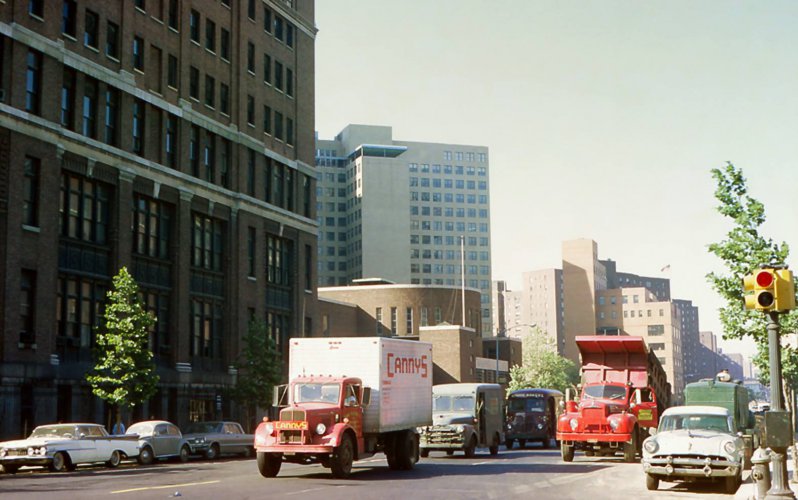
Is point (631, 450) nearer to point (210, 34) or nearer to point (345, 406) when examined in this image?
point (345, 406)

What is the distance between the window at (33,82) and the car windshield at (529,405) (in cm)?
2691

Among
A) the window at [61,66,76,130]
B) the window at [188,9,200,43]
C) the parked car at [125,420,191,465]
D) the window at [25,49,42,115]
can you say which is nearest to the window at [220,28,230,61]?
the window at [188,9,200,43]

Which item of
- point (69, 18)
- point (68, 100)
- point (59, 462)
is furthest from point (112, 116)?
point (59, 462)

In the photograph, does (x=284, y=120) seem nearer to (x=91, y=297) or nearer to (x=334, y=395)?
(x=91, y=297)

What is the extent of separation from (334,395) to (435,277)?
568ft

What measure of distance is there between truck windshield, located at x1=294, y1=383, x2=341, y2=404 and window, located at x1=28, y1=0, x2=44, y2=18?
28.6 meters

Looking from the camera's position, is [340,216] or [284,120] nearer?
[284,120]

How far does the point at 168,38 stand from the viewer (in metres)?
57.4

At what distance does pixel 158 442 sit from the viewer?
36.6 m

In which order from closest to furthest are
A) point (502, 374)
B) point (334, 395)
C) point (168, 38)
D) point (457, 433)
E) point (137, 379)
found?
point (334, 395)
point (457, 433)
point (137, 379)
point (168, 38)
point (502, 374)

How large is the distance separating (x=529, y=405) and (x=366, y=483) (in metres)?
27.7

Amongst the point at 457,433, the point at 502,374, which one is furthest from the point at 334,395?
the point at 502,374

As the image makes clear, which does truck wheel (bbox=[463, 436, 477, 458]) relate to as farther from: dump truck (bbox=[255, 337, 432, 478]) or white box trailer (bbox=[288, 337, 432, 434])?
white box trailer (bbox=[288, 337, 432, 434])

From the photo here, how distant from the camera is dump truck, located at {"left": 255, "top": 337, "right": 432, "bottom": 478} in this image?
24938 millimetres
